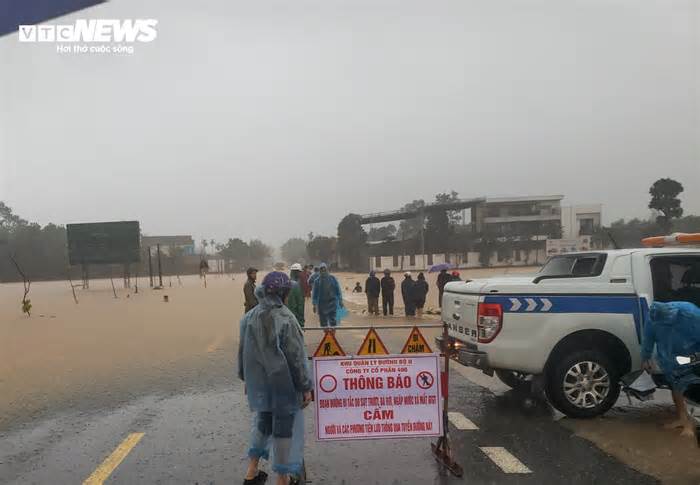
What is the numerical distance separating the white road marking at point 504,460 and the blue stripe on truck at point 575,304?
4.68ft

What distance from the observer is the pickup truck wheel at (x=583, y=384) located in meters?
5.41

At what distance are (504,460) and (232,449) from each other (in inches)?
100

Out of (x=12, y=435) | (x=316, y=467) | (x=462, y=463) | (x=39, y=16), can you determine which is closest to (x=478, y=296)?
(x=462, y=463)

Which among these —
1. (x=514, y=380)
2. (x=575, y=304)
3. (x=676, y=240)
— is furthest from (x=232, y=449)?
(x=676, y=240)

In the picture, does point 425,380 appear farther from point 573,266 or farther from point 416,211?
point 416,211

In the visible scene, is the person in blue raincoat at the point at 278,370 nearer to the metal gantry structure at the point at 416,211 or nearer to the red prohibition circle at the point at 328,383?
the red prohibition circle at the point at 328,383

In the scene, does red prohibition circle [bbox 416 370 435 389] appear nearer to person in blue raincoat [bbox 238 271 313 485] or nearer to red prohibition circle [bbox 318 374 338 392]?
red prohibition circle [bbox 318 374 338 392]

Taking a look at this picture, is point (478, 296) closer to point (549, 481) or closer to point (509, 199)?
point (549, 481)

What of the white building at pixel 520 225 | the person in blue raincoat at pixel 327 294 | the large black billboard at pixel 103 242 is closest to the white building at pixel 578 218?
the white building at pixel 520 225

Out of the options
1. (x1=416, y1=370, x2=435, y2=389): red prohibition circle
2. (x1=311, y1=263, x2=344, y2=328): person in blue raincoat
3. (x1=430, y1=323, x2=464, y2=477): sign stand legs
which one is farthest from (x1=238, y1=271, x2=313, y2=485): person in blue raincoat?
(x1=311, y1=263, x2=344, y2=328): person in blue raincoat

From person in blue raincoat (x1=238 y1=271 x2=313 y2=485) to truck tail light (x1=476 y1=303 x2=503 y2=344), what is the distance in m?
2.54

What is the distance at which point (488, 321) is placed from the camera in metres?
5.48

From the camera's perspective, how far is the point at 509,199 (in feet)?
256

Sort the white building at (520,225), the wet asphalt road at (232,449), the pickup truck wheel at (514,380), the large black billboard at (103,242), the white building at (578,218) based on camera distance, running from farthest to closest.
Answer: the white building at (578,218) → the white building at (520,225) → the large black billboard at (103,242) → the pickup truck wheel at (514,380) → the wet asphalt road at (232,449)
